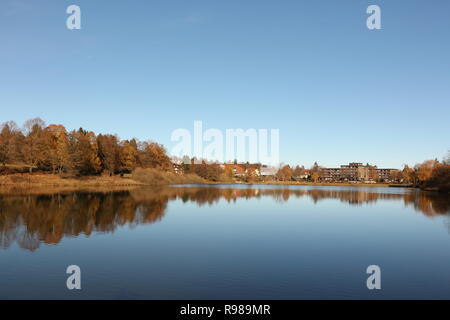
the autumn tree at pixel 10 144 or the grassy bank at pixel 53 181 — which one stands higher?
the autumn tree at pixel 10 144

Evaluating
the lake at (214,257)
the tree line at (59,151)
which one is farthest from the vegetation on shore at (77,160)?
the lake at (214,257)

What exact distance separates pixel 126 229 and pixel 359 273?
1927 centimetres

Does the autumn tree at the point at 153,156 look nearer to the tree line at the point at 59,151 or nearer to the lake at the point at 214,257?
the tree line at the point at 59,151

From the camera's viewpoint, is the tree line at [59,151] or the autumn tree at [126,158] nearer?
the tree line at [59,151]

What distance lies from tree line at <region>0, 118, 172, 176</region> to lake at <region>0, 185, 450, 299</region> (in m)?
51.5

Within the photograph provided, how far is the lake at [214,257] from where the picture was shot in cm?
1399

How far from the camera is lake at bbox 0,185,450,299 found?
45.9 ft

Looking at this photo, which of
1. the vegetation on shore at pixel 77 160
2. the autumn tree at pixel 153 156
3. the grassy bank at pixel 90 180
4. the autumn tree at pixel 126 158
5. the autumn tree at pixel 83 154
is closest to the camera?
the grassy bank at pixel 90 180

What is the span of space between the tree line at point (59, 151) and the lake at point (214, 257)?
51524 millimetres

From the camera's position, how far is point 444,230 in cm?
3166

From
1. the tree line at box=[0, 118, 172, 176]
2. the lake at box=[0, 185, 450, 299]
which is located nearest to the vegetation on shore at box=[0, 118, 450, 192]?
the tree line at box=[0, 118, 172, 176]

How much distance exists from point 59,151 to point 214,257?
7452cm

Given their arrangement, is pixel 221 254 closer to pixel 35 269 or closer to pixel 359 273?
pixel 359 273
